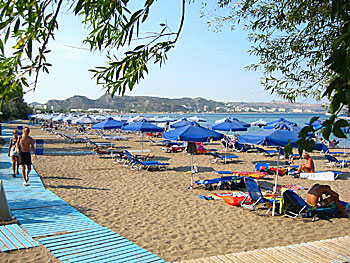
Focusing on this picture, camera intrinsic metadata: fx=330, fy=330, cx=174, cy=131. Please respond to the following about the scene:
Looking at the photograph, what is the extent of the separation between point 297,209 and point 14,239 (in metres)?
5.45

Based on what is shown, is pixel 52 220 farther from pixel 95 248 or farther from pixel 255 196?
pixel 255 196

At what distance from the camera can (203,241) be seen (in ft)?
17.8

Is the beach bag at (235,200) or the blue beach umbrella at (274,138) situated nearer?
the beach bag at (235,200)

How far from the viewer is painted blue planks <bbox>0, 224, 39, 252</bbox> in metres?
4.63

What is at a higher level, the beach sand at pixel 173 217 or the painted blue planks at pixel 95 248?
the painted blue planks at pixel 95 248

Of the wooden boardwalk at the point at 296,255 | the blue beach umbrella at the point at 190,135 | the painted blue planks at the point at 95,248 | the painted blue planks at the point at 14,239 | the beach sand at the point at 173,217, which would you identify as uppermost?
the blue beach umbrella at the point at 190,135

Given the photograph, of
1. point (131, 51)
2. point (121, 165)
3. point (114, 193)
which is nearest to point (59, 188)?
point (114, 193)

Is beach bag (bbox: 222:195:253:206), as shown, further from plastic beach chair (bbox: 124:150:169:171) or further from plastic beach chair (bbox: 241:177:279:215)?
plastic beach chair (bbox: 124:150:169:171)

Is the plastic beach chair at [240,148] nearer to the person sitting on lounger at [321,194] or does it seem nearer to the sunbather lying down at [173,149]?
the sunbather lying down at [173,149]

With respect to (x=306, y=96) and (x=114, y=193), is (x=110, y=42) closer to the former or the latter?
(x=306, y=96)

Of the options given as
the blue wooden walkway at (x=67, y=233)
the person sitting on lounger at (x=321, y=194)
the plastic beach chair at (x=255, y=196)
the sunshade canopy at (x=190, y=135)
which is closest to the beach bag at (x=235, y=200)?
the plastic beach chair at (x=255, y=196)

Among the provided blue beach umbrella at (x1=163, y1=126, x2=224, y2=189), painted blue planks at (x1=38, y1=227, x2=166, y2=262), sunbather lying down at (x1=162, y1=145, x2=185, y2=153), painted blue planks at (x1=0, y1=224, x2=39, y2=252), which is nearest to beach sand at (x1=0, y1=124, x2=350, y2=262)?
painted blue planks at (x1=0, y1=224, x2=39, y2=252)

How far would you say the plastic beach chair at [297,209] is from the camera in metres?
6.82

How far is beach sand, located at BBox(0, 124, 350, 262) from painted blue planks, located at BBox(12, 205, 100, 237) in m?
0.38
